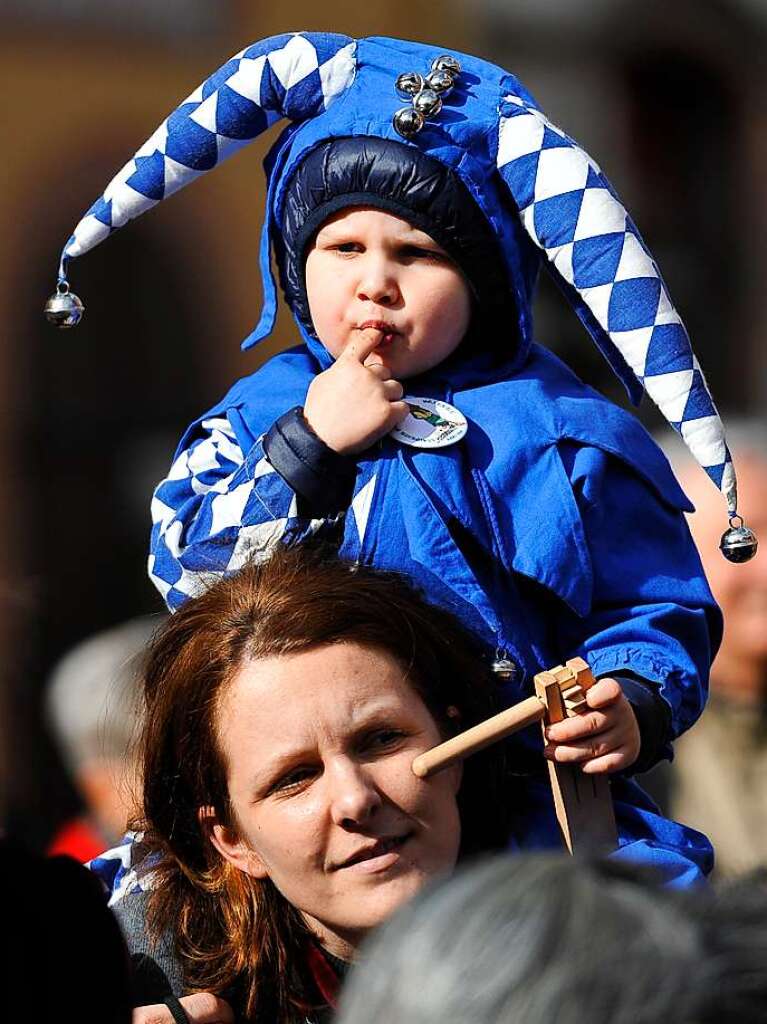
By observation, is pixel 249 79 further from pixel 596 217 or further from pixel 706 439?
pixel 706 439

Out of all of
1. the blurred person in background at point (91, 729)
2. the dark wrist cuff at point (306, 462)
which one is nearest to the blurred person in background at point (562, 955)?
the dark wrist cuff at point (306, 462)

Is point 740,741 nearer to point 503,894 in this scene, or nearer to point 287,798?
point 287,798

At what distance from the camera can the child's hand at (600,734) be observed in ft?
7.13

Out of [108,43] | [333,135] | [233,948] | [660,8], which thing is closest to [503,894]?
[233,948]

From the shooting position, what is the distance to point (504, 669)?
2.33 meters

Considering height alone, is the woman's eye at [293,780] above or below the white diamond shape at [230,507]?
below

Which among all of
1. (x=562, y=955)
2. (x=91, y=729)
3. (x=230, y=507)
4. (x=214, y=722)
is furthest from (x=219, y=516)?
(x=91, y=729)

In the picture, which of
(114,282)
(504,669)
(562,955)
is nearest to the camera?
(562,955)

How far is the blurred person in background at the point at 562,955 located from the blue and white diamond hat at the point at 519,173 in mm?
Result: 1083

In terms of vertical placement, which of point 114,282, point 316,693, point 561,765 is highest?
point 316,693

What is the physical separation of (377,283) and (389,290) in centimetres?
2

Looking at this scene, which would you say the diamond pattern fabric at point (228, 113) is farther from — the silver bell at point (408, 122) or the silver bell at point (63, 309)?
the silver bell at point (408, 122)

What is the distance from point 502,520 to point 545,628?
0.15 metres

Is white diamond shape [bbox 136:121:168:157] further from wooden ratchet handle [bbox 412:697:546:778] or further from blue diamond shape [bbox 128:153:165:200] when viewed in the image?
wooden ratchet handle [bbox 412:697:546:778]
